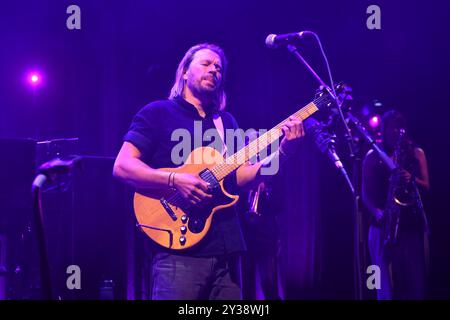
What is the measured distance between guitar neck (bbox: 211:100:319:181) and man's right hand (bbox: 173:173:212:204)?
0.53 feet

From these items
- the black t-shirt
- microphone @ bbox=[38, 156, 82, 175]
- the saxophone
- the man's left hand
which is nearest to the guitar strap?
the black t-shirt

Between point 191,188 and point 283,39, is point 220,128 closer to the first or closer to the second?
point 191,188

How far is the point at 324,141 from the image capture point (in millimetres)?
3301

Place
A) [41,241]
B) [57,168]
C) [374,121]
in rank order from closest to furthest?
[41,241] → [57,168] → [374,121]

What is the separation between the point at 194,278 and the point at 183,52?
3.16 meters

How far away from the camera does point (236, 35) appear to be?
18.3 ft

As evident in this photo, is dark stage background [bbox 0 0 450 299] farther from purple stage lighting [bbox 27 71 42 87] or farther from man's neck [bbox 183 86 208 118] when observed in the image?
man's neck [bbox 183 86 208 118]

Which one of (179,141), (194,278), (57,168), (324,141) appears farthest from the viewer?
(324,141)

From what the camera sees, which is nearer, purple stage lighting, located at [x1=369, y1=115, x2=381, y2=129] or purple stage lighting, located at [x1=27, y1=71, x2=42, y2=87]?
purple stage lighting, located at [x1=27, y1=71, x2=42, y2=87]

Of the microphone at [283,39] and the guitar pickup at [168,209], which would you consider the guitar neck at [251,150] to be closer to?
the guitar pickup at [168,209]

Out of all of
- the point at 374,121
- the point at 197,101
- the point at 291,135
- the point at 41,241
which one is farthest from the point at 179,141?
the point at 374,121

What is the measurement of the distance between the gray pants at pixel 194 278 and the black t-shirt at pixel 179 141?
0.05 m

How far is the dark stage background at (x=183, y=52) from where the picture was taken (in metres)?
5.46

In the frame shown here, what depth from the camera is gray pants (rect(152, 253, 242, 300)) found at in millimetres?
2904
